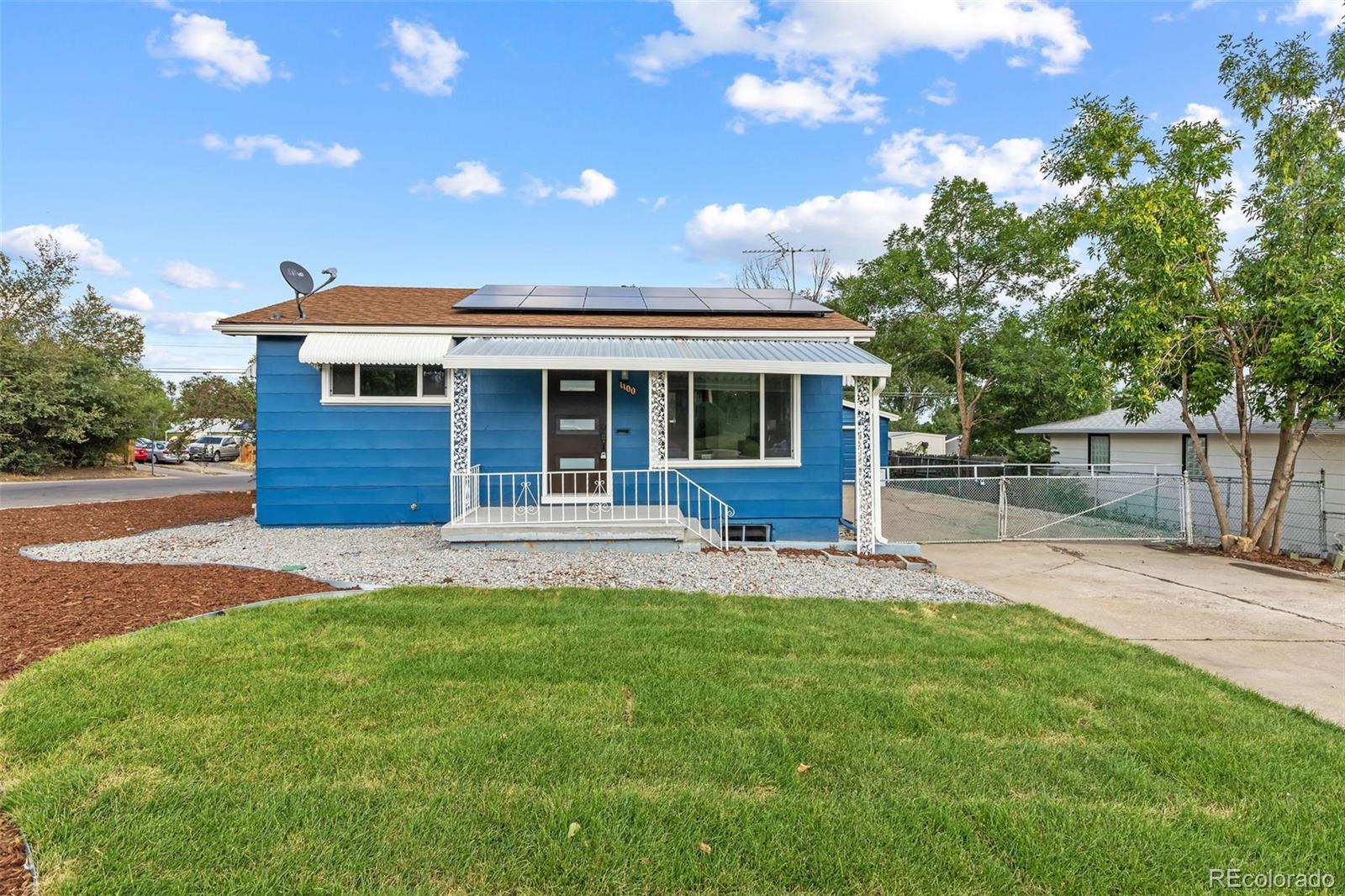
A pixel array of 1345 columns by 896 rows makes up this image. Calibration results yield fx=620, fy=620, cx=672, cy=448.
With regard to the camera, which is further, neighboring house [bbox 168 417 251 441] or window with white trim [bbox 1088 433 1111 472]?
neighboring house [bbox 168 417 251 441]

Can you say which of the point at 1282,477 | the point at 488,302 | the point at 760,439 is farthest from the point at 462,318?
the point at 1282,477

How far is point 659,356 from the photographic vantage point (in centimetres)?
798

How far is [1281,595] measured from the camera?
22.2 ft

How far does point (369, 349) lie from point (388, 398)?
755mm

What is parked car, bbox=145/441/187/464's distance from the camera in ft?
104

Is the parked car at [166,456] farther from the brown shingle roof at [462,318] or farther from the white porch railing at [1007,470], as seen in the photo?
the white porch railing at [1007,470]

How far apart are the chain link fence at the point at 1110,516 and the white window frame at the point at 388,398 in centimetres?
741

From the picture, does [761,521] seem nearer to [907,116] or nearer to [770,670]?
[770,670]

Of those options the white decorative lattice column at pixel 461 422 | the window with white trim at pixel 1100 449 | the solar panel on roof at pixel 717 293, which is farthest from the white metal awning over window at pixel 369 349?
the window with white trim at pixel 1100 449

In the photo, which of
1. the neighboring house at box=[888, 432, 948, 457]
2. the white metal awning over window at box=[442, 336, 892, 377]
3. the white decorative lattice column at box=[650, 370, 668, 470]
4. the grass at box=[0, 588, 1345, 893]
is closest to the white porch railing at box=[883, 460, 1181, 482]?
the white metal awning over window at box=[442, 336, 892, 377]

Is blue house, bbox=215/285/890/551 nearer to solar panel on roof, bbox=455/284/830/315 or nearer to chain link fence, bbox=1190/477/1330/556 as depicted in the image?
solar panel on roof, bbox=455/284/830/315

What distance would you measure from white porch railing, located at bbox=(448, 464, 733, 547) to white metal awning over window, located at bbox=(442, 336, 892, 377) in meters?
1.46

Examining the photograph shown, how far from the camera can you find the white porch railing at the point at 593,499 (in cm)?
808

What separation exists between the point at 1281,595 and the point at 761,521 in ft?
19.2
